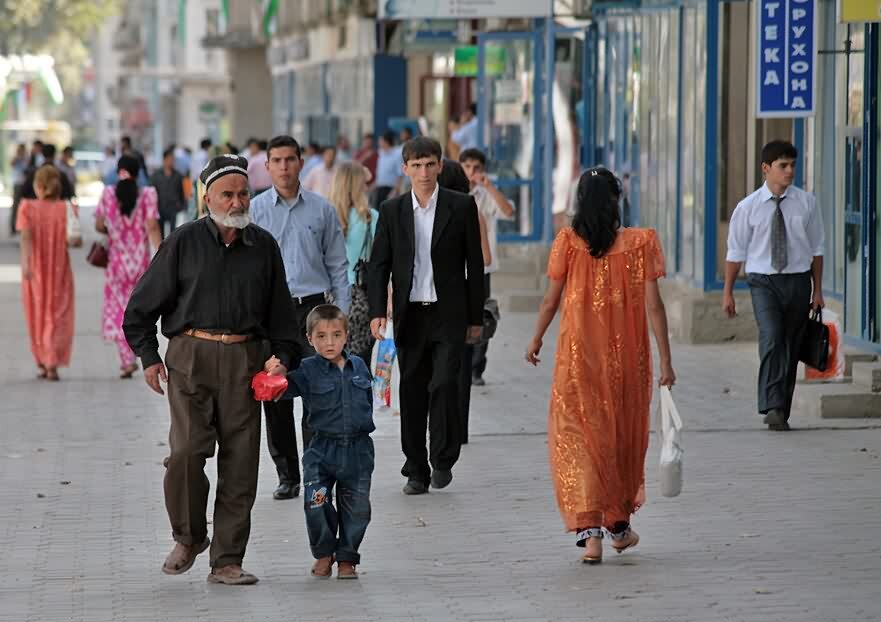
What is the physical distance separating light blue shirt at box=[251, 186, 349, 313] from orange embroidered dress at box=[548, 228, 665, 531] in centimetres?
198

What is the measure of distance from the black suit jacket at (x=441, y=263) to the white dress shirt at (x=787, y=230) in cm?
251

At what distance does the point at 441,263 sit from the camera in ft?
32.9

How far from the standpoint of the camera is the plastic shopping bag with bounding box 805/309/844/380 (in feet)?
41.1

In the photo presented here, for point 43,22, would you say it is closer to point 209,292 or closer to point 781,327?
point 781,327

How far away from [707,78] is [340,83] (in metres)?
27.2

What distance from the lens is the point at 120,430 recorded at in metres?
12.8

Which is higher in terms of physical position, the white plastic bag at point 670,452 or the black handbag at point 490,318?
the black handbag at point 490,318

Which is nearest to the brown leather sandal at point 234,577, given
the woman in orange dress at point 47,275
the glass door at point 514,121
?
the woman in orange dress at point 47,275

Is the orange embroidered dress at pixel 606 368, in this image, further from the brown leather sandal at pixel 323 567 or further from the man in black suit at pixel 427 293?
the man in black suit at pixel 427 293

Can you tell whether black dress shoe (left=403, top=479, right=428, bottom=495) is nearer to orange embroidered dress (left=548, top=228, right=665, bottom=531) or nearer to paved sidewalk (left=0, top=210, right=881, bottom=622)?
paved sidewalk (left=0, top=210, right=881, bottom=622)

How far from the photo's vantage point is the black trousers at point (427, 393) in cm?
1006

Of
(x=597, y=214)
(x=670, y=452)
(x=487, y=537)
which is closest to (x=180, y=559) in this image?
(x=487, y=537)

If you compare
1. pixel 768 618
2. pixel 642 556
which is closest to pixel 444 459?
pixel 642 556

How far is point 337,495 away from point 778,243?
462 centimetres
